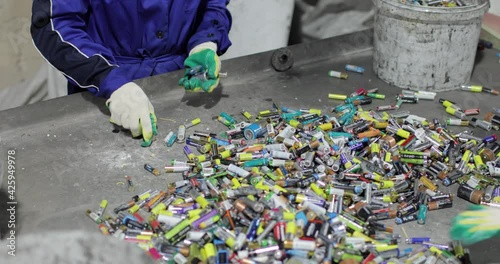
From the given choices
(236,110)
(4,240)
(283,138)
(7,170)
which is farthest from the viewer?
(236,110)

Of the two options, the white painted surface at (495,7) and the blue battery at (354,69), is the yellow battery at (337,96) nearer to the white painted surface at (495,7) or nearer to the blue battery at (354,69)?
the blue battery at (354,69)

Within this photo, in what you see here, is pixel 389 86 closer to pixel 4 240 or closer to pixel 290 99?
pixel 290 99

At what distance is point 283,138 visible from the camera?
1558 millimetres

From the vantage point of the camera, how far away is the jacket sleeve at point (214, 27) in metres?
1.85

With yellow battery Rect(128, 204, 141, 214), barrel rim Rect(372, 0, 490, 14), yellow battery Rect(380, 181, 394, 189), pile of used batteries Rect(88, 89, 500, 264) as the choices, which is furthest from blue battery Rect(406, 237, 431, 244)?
barrel rim Rect(372, 0, 490, 14)

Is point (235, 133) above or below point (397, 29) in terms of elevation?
below

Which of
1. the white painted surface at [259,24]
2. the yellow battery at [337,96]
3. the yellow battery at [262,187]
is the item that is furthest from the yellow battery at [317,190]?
the white painted surface at [259,24]

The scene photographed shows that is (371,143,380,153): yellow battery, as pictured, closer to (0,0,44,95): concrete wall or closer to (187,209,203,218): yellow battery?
(187,209,203,218): yellow battery

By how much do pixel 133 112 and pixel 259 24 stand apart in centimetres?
124

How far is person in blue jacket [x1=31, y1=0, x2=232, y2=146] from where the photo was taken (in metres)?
1.59

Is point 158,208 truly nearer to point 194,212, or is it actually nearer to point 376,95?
point 194,212

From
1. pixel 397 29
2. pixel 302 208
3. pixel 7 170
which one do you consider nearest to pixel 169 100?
pixel 7 170

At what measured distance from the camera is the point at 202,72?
174 centimetres

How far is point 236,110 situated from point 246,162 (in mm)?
330
